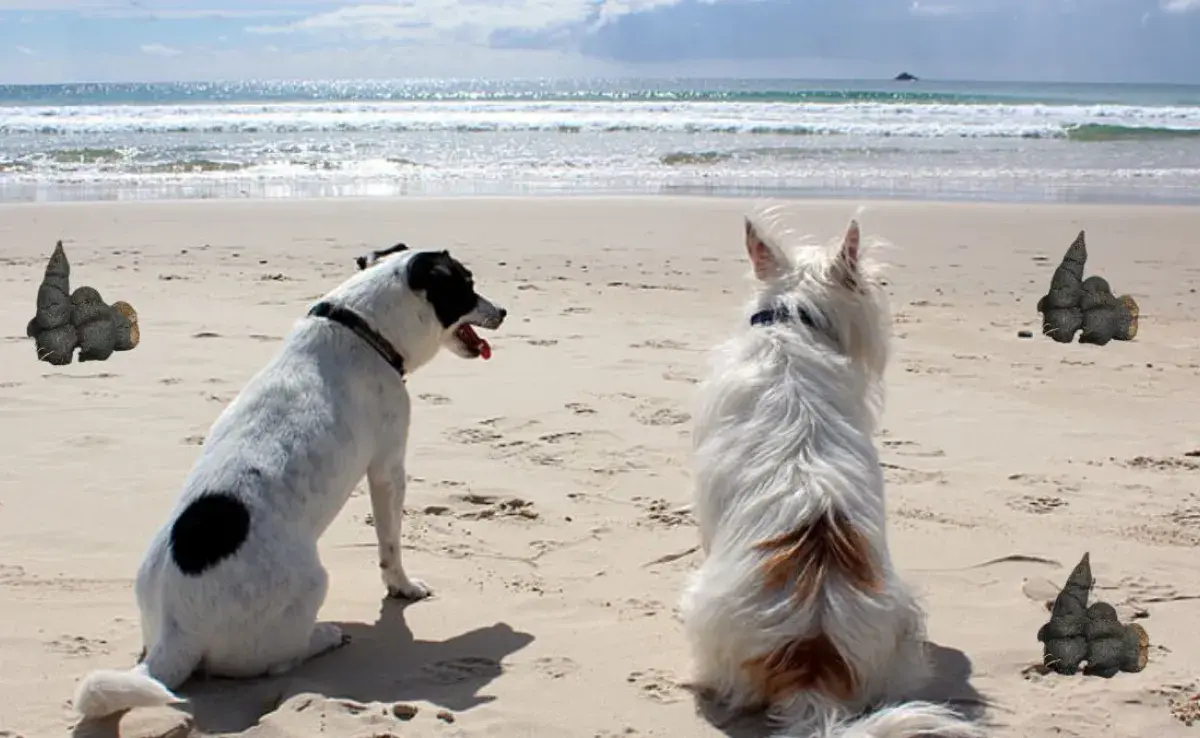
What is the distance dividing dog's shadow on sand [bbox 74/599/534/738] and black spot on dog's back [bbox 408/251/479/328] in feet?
3.82

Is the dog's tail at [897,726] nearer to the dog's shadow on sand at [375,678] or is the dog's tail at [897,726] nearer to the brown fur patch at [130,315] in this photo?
the dog's shadow on sand at [375,678]

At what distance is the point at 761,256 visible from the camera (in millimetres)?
3947

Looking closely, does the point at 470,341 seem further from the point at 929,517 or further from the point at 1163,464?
the point at 1163,464

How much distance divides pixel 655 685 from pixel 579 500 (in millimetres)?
1656

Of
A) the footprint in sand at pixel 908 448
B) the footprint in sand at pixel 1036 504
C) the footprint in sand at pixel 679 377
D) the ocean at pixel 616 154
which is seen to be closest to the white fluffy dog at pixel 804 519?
the footprint in sand at pixel 1036 504

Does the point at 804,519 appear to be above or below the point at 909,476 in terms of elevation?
above

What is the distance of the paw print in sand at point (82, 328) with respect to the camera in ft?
21.9

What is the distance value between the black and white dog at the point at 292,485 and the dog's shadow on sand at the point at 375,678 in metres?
0.07

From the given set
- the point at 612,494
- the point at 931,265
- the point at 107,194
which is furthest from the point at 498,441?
the point at 107,194

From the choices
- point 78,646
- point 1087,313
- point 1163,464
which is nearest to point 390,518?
point 78,646

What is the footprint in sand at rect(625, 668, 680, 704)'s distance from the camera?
142 inches

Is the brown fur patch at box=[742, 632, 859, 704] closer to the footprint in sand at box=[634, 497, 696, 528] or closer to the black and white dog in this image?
the black and white dog

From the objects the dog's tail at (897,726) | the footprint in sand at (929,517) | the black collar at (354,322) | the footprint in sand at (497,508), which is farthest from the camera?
the footprint in sand at (497,508)

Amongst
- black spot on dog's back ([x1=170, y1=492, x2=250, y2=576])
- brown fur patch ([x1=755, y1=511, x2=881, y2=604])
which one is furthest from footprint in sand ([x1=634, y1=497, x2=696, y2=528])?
black spot on dog's back ([x1=170, y1=492, x2=250, y2=576])
